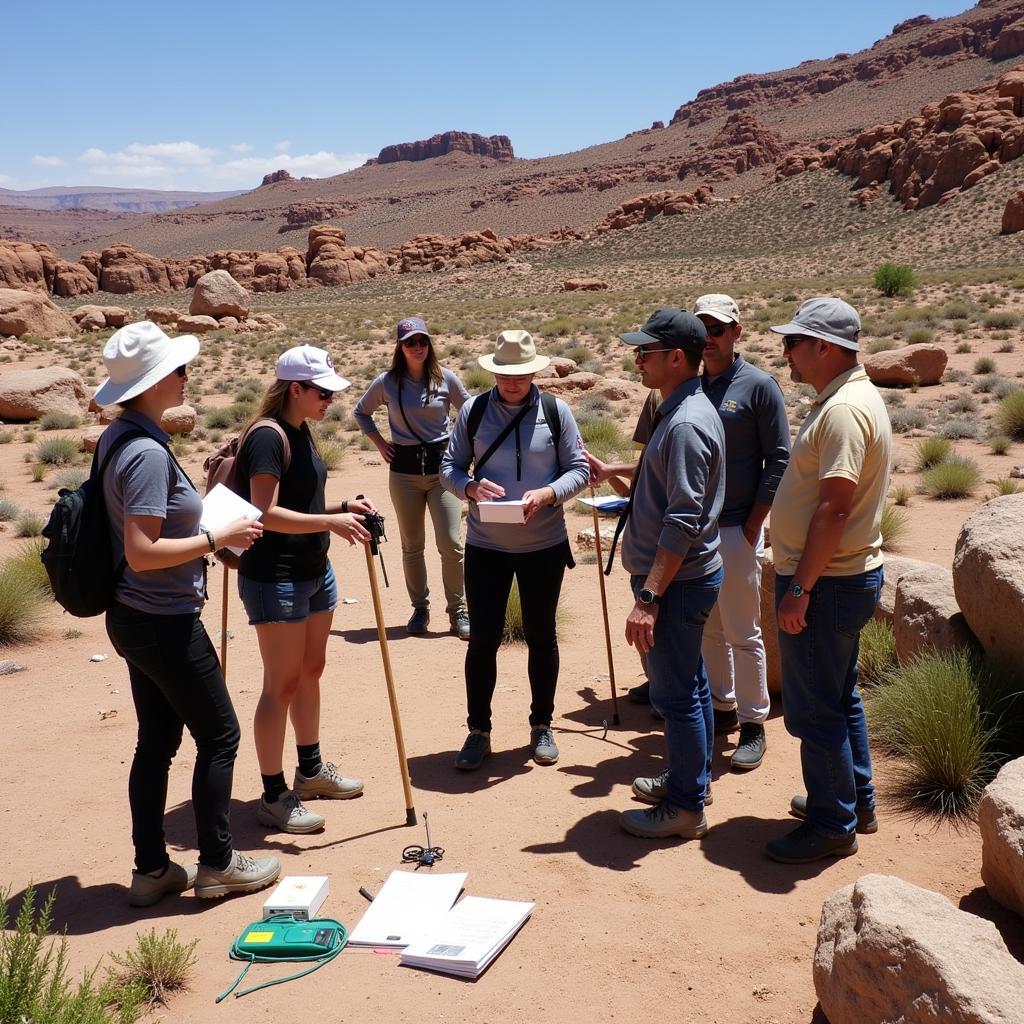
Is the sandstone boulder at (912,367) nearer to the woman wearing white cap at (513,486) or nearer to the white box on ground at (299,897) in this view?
the woman wearing white cap at (513,486)

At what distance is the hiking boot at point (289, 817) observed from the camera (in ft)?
14.4

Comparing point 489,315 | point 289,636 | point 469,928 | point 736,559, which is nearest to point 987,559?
point 736,559

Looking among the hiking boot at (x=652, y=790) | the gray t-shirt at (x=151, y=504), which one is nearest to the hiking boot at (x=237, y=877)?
the gray t-shirt at (x=151, y=504)

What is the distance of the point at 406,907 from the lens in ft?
12.2

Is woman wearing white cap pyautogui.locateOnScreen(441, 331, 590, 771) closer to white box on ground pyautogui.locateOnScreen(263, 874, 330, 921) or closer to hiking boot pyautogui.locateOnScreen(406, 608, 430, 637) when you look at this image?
white box on ground pyautogui.locateOnScreen(263, 874, 330, 921)

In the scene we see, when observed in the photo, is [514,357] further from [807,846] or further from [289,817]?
[807,846]

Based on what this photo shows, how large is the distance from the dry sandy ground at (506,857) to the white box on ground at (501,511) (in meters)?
1.36

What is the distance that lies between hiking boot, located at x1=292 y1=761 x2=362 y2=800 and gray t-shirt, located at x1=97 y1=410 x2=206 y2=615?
1.49 metres

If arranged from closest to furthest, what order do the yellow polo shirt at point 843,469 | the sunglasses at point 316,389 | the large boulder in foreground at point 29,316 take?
the yellow polo shirt at point 843,469, the sunglasses at point 316,389, the large boulder in foreground at point 29,316

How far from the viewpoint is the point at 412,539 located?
7.30 m

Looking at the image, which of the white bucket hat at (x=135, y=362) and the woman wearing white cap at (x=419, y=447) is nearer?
the white bucket hat at (x=135, y=362)

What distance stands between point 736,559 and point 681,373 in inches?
47.8

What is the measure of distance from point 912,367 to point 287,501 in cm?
1581

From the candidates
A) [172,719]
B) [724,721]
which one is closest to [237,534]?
[172,719]
